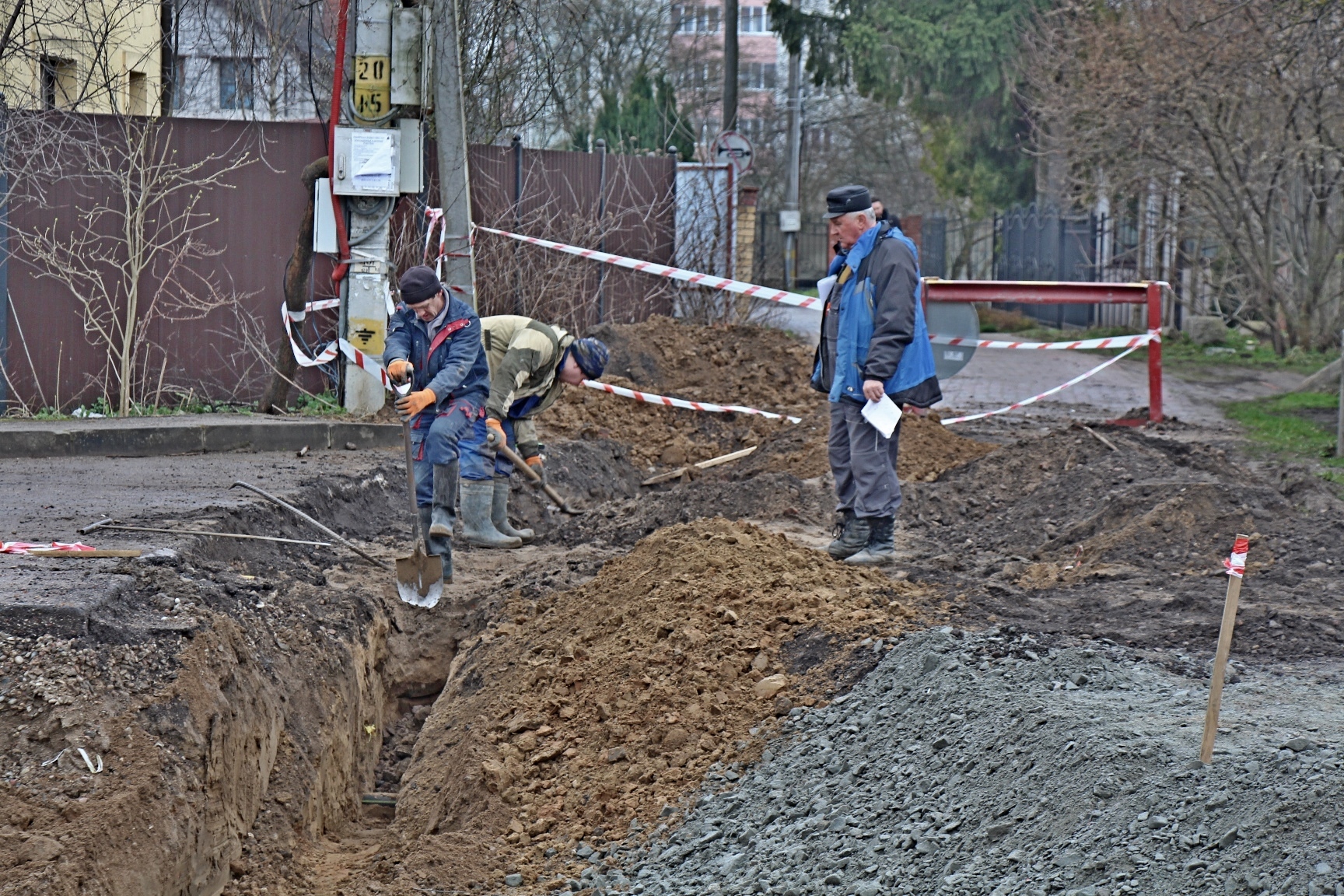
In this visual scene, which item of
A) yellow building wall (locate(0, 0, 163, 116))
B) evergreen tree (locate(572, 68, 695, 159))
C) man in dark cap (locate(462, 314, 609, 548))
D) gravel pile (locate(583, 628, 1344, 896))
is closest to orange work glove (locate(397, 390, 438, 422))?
man in dark cap (locate(462, 314, 609, 548))

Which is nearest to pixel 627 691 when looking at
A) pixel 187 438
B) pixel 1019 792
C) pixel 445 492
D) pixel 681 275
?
pixel 1019 792

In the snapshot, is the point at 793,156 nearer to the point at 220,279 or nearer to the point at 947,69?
the point at 947,69

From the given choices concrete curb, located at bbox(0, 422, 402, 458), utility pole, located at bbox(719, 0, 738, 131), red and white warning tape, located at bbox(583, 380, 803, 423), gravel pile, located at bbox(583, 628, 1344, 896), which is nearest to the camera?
gravel pile, located at bbox(583, 628, 1344, 896)

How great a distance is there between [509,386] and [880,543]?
8.24ft

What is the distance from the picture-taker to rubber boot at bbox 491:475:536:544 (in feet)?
28.4

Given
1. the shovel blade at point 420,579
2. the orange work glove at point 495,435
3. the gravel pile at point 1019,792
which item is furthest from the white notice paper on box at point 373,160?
the gravel pile at point 1019,792

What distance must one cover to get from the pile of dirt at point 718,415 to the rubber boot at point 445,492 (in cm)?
325

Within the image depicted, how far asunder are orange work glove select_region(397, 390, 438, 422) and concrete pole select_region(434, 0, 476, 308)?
131 inches

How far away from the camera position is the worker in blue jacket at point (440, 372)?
7137 millimetres

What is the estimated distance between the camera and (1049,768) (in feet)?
12.7

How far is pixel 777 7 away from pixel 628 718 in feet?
83.0

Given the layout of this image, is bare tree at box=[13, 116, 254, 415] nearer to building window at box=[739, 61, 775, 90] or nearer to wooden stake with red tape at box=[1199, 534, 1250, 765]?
wooden stake with red tape at box=[1199, 534, 1250, 765]

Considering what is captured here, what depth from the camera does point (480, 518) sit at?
8297 millimetres

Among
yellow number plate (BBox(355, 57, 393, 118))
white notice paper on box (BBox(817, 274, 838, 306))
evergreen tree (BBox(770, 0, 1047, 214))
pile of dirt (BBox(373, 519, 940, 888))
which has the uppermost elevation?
Answer: evergreen tree (BBox(770, 0, 1047, 214))
